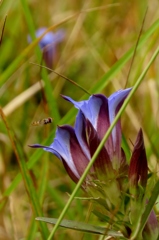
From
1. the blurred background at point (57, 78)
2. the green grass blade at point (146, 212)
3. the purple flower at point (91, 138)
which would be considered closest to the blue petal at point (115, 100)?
the purple flower at point (91, 138)

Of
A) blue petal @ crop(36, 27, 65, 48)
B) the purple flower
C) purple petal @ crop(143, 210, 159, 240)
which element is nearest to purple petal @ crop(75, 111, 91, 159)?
the purple flower

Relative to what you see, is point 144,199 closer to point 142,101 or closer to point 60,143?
point 60,143

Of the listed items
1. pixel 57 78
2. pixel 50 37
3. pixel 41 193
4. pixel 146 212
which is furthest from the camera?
pixel 50 37

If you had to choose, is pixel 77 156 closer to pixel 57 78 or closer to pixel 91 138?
pixel 91 138

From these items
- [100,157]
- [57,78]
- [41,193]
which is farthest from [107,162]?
[57,78]

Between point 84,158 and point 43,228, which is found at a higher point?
point 84,158

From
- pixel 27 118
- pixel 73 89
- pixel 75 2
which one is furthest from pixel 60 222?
pixel 75 2

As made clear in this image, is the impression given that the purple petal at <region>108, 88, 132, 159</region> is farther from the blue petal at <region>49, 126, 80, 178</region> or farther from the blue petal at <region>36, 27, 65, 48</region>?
the blue petal at <region>36, 27, 65, 48</region>
